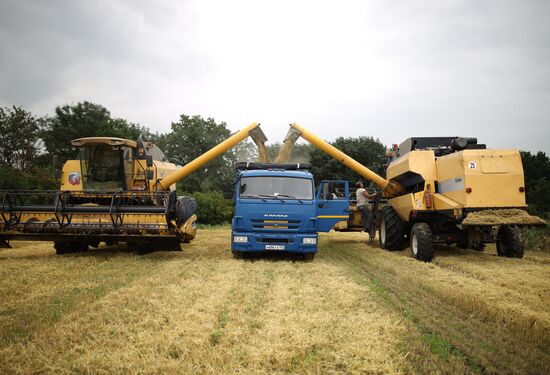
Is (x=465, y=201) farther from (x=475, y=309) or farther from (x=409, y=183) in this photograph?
(x=475, y=309)

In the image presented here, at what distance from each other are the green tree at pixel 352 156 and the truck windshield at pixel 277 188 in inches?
1056

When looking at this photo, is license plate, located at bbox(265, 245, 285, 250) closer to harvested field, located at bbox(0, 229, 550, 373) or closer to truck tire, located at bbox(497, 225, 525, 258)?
harvested field, located at bbox(0, 229, 550, 373)

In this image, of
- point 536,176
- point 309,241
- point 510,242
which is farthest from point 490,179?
point 536,176

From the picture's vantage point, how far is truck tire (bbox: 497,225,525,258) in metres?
9.31

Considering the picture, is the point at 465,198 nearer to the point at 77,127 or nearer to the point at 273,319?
the point at 273,319

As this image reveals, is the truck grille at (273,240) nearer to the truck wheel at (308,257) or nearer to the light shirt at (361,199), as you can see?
the truck wheel at (308,257)

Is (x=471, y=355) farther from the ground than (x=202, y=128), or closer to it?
closer to it

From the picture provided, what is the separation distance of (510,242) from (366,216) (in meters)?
4.88

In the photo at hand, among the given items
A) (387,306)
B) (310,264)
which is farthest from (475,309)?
(310,264)

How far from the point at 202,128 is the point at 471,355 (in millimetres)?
45212

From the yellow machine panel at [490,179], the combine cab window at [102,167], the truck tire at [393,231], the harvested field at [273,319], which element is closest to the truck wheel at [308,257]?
the harvested field at [273,319]

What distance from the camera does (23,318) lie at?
4.54 m

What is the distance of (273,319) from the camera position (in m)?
4.47

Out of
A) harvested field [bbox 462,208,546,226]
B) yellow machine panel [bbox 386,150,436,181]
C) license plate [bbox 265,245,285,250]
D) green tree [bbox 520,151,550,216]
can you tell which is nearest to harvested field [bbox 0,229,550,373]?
harvested field [bbox 462,208,546,226]
